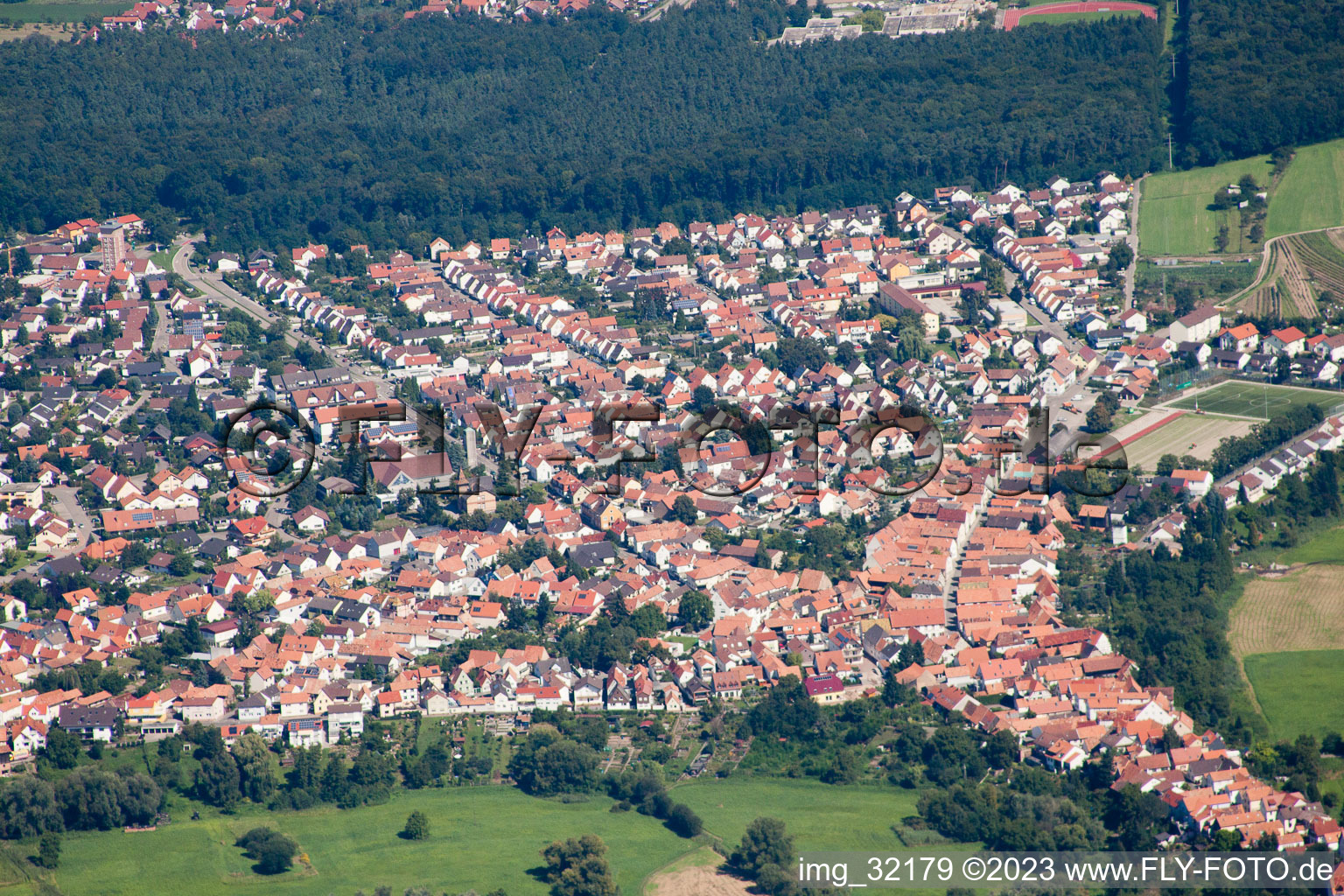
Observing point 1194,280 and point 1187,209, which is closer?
point 1194,280

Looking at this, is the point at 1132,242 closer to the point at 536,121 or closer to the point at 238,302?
the point at 536,121

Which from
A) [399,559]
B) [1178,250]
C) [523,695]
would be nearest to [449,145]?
[1178,250]

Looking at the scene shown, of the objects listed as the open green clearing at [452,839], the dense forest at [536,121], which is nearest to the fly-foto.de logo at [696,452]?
the open green clearing at [452,839]

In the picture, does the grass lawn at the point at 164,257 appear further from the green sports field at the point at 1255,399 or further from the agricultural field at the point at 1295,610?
the agricultural field at the point at 1295,610

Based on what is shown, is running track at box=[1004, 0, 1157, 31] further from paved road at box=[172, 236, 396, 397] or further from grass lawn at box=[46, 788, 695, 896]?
grass lawn at box=[46, 788, 695, 896]

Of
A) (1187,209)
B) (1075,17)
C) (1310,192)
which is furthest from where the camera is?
(1075,17)

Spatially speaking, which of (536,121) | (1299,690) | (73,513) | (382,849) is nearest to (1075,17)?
(536,121)

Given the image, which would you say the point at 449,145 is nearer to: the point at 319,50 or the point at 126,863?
the point at 319,50

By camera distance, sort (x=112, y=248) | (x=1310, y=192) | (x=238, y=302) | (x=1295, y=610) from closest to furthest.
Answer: (x=1295, y=610) → (x=238, y=302) → (x=1310, y=192) → (x=112, y=248)
